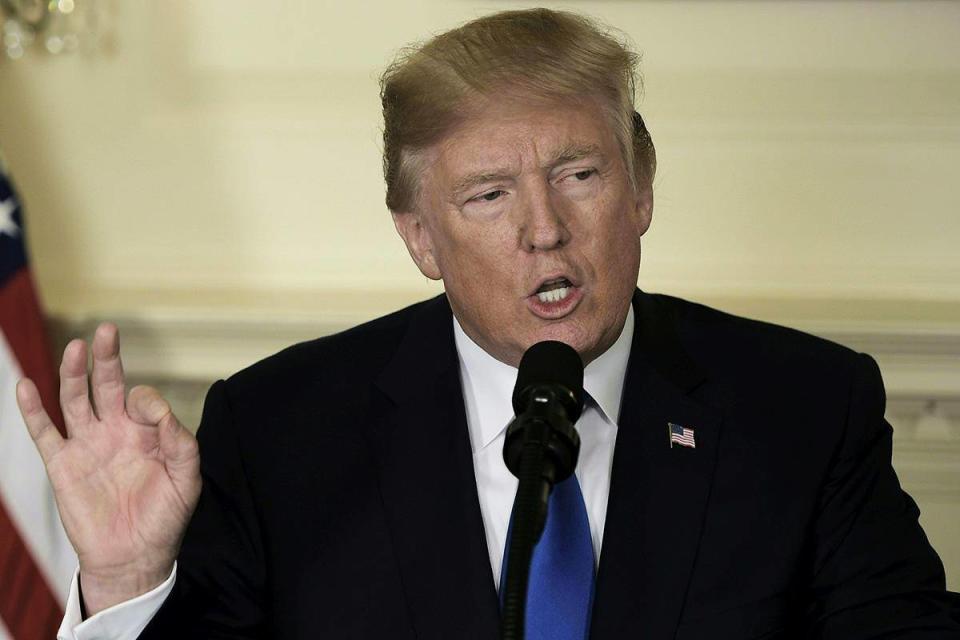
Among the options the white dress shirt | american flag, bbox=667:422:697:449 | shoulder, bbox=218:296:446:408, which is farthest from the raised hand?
american flag, bbox=667:422:697:449

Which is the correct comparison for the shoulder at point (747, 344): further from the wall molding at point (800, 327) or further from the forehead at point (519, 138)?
the wall molding at point (800, 327)

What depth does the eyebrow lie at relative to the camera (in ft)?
6.33

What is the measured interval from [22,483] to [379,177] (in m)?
0.98

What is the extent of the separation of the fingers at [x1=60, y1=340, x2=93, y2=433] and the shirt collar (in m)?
0.60

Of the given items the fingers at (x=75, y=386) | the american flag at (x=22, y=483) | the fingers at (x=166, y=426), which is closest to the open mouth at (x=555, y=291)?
the fingers at (x=166, y=426)

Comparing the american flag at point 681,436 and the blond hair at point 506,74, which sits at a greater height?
the blond hair at point 506,74

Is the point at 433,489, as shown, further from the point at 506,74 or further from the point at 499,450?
the point at 506,74

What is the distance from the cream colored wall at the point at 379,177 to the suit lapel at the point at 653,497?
0.80 metres

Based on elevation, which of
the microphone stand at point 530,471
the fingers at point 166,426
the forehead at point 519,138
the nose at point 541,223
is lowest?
the fingers at point 166,426

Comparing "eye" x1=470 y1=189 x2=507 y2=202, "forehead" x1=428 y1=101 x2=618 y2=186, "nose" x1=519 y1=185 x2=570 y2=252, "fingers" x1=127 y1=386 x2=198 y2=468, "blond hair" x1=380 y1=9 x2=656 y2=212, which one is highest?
"blond hair" x1=380 y1=9 x2=656 y2=212

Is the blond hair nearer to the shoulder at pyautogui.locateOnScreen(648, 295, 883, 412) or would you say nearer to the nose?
the nose

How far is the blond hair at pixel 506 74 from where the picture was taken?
1.95m

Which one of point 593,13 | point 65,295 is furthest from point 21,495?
point 593,13

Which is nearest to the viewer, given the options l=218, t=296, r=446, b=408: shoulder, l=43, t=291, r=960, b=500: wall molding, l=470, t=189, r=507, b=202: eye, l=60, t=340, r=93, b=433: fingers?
l=60, t=340, r=93, b=433: fingers
